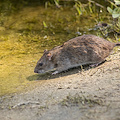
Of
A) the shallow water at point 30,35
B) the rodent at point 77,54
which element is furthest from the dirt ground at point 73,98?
the shallow water at point 30,35

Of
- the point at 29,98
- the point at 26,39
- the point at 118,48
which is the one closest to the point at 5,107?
the point at 29,98

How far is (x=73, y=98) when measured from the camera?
13.3 feet

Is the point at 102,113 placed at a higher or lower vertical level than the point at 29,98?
higher

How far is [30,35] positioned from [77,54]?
11.6ft

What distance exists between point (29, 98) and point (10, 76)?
56.8 inches

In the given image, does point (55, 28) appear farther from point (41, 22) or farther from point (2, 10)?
point (2, 10)

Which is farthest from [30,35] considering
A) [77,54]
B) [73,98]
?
[73,98]

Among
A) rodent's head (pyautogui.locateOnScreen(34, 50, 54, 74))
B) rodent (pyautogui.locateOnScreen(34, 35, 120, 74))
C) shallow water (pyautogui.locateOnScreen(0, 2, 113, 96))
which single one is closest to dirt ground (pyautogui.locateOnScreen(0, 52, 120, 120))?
rodent (pyautogui.locateOnScreen(34, 35, 120, 74))

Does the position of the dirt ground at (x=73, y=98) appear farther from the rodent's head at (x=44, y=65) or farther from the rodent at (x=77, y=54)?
the rodent's head at (x=44, y=65)

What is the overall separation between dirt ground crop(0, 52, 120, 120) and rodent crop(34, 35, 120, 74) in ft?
0.70

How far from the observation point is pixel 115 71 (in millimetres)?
4938

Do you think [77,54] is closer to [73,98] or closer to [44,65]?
[44,65]

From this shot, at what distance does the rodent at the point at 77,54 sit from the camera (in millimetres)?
5406

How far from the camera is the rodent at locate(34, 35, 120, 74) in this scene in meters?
5.41
